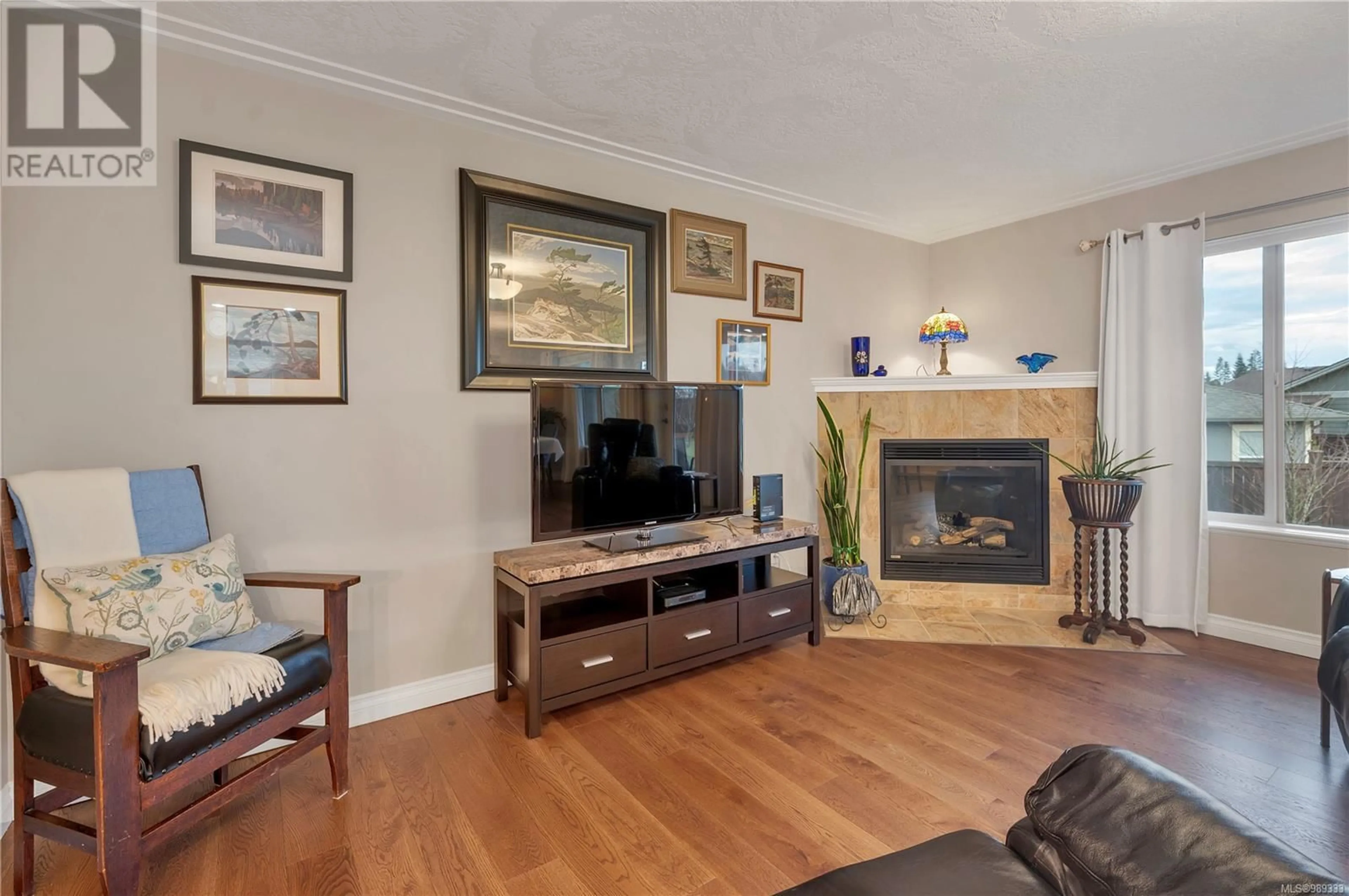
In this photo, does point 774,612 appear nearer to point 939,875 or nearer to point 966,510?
point 966,510

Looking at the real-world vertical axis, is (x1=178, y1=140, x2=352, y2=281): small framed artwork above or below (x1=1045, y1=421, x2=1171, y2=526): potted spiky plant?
above

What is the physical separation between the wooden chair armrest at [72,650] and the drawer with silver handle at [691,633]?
1.73 m

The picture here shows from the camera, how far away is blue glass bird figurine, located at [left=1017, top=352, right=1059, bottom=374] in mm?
3805

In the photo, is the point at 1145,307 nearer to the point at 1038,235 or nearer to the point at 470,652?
the point at 1038,235

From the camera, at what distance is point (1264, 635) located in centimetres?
317

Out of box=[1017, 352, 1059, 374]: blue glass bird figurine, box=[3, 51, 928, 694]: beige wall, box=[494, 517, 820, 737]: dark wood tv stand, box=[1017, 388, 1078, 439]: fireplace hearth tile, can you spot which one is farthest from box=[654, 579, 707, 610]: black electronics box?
box=[1017, 352, 1059, 374]: blue glass bird figurine

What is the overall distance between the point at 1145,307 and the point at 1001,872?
12.0 ft

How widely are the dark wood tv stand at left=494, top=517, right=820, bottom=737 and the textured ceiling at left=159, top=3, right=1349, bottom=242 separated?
1.95 meters

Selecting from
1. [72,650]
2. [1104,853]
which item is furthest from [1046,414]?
[72,650]

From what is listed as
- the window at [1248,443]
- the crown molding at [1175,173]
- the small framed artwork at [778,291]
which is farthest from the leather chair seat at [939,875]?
the crown molding at [1175,173]

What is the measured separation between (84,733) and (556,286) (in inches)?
87.7

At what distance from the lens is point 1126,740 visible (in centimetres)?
225

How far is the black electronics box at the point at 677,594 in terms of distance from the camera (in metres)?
2.74

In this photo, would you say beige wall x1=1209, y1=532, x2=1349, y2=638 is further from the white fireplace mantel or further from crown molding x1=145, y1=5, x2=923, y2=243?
crown molding x1=145, y1=5, x2=923, y2=243
